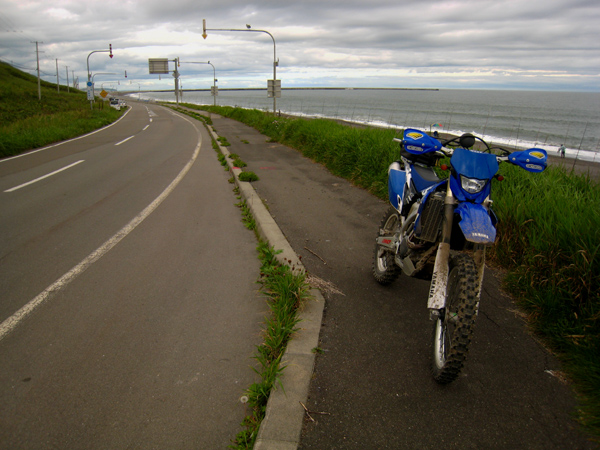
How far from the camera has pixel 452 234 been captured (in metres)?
2.98

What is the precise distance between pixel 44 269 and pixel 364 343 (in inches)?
146

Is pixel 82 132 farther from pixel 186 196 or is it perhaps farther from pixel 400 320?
pixel 400 320

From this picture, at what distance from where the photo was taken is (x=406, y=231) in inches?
137

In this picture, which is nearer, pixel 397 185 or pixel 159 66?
pixel 397 185

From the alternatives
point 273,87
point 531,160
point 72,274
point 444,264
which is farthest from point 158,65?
point 444,264

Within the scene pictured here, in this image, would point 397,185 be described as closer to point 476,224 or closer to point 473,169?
point 473,169

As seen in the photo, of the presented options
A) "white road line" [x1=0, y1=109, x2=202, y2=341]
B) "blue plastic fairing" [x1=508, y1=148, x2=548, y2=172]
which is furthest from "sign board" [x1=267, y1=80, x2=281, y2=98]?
"blue plastic fairing" [x1=508, y1=148, x2=548, y2=172]

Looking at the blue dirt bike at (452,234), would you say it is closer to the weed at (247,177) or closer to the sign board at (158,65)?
the weed at (247,177)

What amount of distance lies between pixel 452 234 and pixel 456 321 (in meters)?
0.71

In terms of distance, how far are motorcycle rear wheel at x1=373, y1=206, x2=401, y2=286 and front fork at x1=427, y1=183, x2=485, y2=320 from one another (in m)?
1.13

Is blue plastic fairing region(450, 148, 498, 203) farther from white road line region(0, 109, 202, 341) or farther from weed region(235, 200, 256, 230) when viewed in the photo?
weed region(235, 200, 256, 230)

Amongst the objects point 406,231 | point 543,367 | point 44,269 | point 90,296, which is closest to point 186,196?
point 44,269

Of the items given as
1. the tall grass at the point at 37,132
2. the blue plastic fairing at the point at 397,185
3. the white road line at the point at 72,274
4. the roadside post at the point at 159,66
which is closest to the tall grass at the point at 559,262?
the blue plastic fairing at the point at 397,185

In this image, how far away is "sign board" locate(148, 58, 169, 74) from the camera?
6194cm
